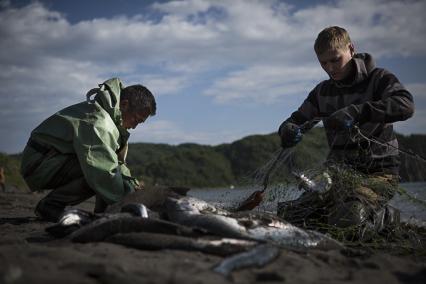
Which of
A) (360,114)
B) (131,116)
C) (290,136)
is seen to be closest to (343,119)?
(360,114)

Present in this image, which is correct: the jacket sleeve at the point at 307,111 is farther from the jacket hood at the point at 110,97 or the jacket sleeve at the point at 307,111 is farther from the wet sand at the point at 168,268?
the wet sand at the point at 168,268

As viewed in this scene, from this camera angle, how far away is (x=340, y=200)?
16.6ft

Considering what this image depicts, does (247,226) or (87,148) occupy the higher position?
(87,148)

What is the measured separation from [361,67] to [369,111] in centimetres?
84

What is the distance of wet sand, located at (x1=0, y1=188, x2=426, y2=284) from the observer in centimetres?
255

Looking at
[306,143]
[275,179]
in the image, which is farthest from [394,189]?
[306,143]

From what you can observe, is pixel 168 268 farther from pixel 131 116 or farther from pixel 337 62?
pixel 337 62

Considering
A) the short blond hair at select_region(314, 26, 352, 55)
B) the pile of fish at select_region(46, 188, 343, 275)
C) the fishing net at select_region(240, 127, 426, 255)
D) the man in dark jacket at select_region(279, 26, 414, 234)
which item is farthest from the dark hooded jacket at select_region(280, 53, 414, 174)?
the pile of fish at select_region(46, 188, 343, 275)

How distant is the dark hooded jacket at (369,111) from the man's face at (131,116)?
234 centimetres

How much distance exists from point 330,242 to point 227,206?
2.09 meters

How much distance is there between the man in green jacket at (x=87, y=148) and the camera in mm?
5547

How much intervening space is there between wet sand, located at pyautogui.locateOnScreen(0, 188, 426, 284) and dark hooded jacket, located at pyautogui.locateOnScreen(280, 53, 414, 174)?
226cm

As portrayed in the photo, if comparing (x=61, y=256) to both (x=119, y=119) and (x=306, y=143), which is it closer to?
(x=119, y=119)

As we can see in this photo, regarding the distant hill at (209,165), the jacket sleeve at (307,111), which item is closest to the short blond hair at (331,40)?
the jacket sleeve at (307,111)
